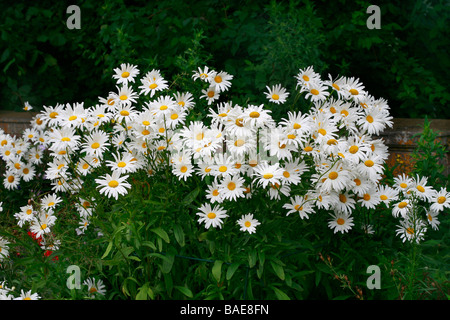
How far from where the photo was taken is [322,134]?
2.25 meters

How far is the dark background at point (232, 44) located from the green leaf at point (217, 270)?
5.95ft

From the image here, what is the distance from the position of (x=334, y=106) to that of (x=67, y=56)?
3346mm

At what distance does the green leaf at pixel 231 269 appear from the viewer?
7.03ft

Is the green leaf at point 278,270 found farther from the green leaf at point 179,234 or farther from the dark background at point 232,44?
the dark background at point 232,44

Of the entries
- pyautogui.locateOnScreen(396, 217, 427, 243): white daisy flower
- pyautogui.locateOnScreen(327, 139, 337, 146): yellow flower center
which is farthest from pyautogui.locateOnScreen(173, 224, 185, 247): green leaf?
pyautogui.locateOnScreen(396, 217, 427, 243): white daisy flower

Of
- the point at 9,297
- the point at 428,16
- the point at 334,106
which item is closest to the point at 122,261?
the point at 9,297

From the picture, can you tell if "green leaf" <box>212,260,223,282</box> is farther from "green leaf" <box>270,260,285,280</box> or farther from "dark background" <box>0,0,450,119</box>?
"dark background" <box>0,0,450,119</box>

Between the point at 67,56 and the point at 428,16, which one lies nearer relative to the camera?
the point at 428,16

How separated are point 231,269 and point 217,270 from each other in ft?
0.20

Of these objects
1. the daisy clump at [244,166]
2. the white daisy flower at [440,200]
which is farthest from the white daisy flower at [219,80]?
the white daisy flower at [440,200]

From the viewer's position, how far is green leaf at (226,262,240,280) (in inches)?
84.3

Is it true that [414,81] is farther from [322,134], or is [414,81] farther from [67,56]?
[67,56]

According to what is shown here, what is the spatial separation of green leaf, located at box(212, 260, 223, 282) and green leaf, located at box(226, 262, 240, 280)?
4cm

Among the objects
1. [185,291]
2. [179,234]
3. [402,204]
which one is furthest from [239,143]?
[402,204]
